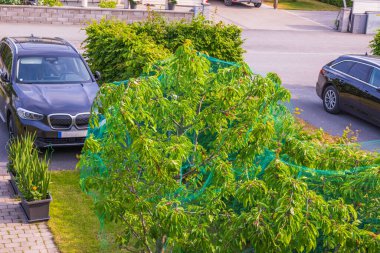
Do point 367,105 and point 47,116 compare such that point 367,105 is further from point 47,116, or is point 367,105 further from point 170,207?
point 170,207

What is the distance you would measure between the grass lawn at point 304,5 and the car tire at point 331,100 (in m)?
23.0

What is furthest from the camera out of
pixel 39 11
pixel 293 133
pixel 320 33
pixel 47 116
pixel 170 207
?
pixel 320 33

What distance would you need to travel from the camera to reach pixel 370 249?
19.0 ft

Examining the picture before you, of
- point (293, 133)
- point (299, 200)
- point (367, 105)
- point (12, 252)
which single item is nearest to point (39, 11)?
point (367, 105)

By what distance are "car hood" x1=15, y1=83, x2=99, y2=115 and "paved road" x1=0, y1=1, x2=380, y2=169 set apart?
3.17ft

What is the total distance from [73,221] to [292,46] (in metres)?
19.5

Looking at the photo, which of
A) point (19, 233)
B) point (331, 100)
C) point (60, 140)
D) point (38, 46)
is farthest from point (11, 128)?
point (331, 100)

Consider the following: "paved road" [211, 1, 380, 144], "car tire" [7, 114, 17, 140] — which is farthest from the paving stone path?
"paved road" [211, 1, 380, 144]

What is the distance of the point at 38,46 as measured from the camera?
14844 mm

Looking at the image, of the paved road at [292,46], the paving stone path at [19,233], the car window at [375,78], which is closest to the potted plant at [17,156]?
the paving stone path at [19,233]

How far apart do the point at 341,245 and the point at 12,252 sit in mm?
5335

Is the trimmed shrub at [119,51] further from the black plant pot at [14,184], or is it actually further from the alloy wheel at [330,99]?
the alloy wheel at [330,99]

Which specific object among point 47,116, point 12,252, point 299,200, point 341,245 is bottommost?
point 12,252

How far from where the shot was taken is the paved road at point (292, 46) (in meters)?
17.1
